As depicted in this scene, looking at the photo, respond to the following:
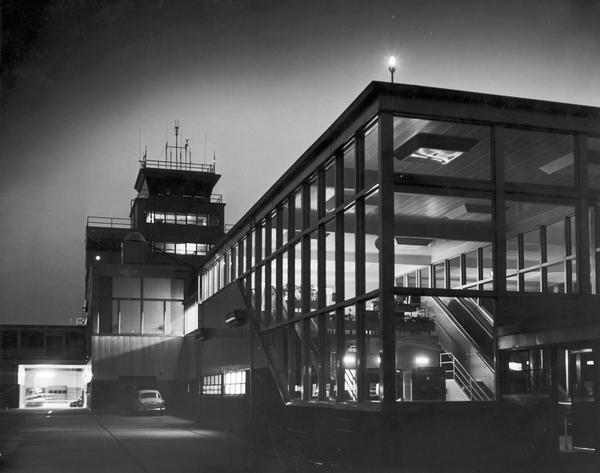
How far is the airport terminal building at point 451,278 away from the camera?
19.0 meters

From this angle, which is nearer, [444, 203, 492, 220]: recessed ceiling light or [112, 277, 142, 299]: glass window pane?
[444, 203, 492, 220]: recessed ceiling light

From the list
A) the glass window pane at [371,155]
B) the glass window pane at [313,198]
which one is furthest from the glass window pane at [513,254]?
the glass window pane at [313,198]

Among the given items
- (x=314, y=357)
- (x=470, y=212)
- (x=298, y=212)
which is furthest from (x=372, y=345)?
(x=298, y=212)

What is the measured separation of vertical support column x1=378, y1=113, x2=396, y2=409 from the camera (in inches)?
739

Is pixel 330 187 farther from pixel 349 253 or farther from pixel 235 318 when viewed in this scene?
pixel 235 318

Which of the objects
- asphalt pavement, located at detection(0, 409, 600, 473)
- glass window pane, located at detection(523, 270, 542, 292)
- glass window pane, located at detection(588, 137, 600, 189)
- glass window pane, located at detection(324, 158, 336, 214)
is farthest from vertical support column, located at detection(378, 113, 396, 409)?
glass window pane, located at detection(588, 137, 600, 189)

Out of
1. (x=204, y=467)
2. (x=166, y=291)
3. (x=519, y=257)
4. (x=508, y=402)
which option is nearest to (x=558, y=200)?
(x=519, y=257)

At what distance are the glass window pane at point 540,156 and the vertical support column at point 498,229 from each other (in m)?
0.50

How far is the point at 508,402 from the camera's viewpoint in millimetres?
19312

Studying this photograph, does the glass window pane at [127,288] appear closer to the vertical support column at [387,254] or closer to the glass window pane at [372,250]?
the glass window pane at [372,250]

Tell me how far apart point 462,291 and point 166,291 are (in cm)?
3643

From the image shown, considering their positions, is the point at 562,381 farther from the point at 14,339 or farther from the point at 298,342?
the point at 14,339

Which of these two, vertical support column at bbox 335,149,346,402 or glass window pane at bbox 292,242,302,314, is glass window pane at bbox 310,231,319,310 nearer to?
glass window pane at bbox 292,242,302,314

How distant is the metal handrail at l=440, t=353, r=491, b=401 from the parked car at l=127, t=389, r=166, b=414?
1223 inches
